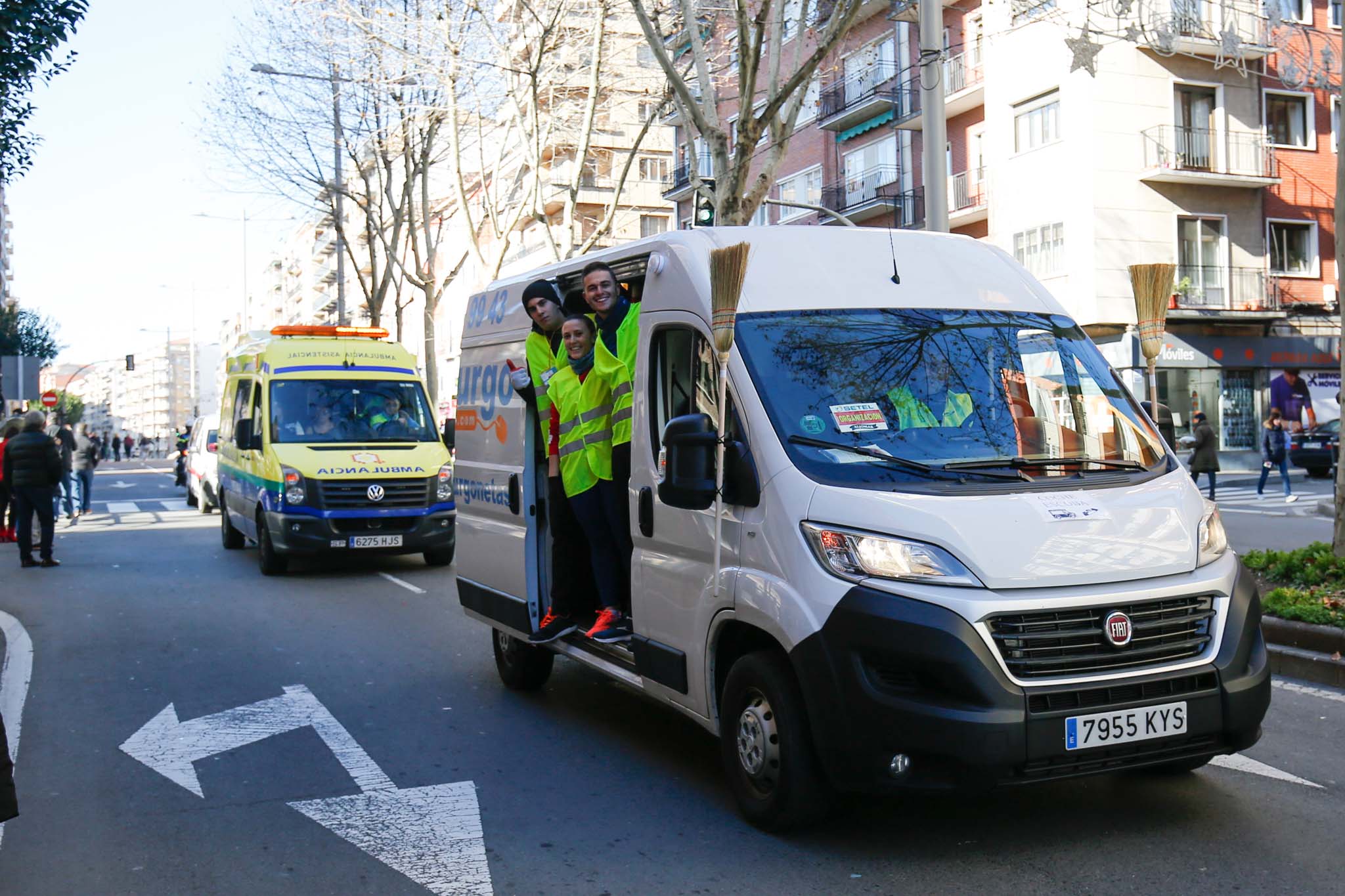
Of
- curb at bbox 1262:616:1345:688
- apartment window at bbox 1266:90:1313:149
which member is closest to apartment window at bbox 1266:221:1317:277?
apartment window at bbox 1266:90:1313:149

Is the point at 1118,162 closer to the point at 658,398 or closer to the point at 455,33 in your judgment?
the point at 455,33

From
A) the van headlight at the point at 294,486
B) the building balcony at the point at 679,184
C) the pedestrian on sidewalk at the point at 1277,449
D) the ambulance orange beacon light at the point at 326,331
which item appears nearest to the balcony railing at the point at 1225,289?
the pedestrian on sidewalk at the point at 1277,449

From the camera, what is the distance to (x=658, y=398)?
623 centimetres

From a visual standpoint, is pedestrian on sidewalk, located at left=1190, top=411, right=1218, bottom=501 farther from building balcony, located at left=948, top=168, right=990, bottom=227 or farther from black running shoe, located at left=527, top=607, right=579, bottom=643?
black running shoe, located at left=527, top=607, right=579, bottom=643

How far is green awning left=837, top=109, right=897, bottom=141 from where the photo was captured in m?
38.1

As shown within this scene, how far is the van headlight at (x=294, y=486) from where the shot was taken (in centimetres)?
1421

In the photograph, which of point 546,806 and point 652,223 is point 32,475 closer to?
point 546,806

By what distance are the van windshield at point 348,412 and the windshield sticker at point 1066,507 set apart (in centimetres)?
1114

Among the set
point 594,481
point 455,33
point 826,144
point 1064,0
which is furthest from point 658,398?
point 826,144

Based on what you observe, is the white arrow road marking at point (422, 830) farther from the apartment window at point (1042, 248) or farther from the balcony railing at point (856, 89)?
the balcony railing at point (856, 89)

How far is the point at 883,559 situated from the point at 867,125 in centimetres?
3611

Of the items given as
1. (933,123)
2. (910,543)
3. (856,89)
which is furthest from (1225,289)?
(910,543)

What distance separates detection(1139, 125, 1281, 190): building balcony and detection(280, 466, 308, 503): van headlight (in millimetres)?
24593

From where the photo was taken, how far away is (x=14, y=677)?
9023 mm
